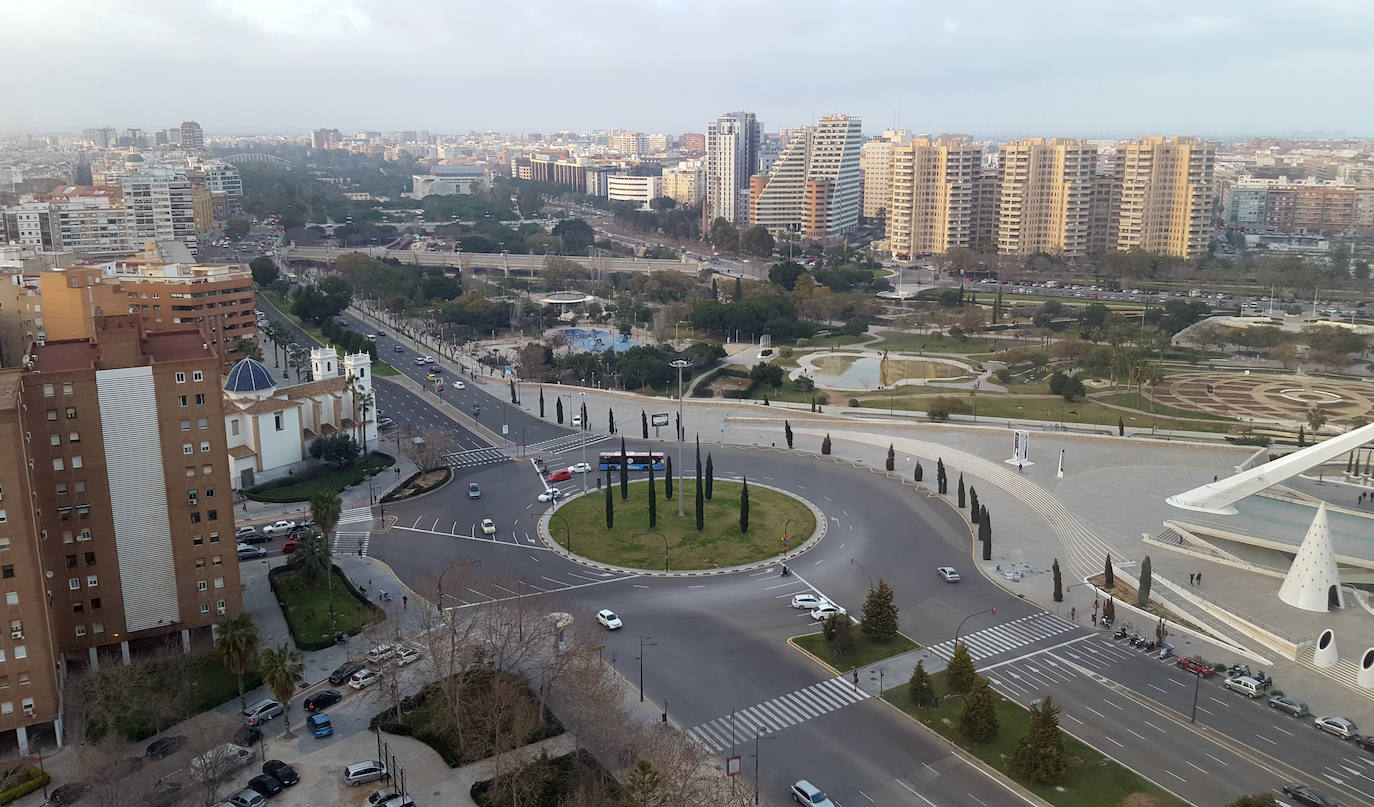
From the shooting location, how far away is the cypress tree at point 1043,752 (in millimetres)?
32656

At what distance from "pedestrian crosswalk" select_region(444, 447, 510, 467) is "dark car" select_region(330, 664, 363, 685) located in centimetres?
2893

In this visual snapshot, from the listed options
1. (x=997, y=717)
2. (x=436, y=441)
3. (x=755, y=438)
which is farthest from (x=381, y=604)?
(x=755, y=438)

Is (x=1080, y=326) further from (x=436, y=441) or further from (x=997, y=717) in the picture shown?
(x=997, y=717)

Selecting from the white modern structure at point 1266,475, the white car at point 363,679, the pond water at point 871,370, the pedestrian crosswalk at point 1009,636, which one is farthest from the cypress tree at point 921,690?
the pond water at point 871,370

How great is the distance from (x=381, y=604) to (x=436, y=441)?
22.1 meters

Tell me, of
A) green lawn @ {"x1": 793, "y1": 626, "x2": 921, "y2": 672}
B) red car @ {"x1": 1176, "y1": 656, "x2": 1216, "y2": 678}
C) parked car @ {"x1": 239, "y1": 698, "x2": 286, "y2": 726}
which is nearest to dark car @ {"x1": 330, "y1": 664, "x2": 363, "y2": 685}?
parked car @ {"x1": 239, "y1": 698, "x2": 286, "y2": 726}

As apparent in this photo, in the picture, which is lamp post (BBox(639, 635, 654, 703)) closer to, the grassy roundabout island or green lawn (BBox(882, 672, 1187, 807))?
the grassy roundabout island

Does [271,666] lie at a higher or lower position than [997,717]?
higher

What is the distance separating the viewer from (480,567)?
2009 inches

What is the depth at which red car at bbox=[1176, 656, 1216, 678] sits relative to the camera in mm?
39969

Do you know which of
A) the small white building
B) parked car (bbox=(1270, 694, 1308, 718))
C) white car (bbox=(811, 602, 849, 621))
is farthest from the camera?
the small white building

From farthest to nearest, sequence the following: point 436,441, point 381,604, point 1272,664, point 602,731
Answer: point 436,441
point 381,604
point 1272,664
point 602,731

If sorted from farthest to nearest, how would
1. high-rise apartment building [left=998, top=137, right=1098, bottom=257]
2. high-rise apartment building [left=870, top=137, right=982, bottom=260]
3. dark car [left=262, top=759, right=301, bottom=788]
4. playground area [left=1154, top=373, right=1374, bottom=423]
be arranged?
1. high-rise apartment building [left=870, top=137, right=982, bottom=260]
2. high-rise apartment building [left=998, top=137, right=1098, bottom=257]
3. playground area [left=1154, top=373, right=1374, bottom=423]
4. dark car [left=262, top=759, right=301, bottom=788]

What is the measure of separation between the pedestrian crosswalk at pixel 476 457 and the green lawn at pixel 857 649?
108ft
